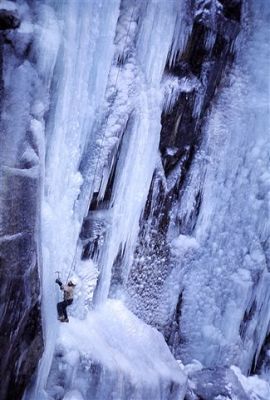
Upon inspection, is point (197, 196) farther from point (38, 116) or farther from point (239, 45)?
point (38, 116)

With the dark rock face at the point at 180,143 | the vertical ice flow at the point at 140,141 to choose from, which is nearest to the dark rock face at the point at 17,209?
the vertical ice flow at the point at 140,141

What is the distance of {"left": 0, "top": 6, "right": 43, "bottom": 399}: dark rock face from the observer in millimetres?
3400

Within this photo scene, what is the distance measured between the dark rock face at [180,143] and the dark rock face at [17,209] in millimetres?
2762

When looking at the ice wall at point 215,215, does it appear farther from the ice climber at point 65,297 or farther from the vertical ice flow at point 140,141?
the ice climber at point 65,297

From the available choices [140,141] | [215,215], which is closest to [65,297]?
[140,141]

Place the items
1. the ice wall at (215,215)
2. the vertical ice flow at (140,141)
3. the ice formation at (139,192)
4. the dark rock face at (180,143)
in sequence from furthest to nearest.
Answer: the ice wall at (215,215), the dark rock face at (180,143), the vertical ice flow at (140,141), the ice formation at (139,192)

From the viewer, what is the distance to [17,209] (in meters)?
3.46

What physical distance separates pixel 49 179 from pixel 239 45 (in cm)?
400

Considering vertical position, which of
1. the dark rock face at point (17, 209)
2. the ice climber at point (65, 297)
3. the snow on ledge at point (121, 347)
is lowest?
the snow on ledge at point (121, 347)

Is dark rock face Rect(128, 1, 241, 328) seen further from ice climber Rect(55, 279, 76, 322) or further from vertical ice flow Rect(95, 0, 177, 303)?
ice climber Rect(55, 279, 76, 322)

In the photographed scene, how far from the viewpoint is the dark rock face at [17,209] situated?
340 centimetres

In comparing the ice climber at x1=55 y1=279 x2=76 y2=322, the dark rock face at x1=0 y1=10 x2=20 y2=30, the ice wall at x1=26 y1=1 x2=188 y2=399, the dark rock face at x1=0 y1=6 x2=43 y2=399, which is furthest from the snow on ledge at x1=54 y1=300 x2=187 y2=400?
the dark rock face at x1=0 y1=10 x2=20 y2=30

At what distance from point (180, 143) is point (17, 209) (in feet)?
11.7

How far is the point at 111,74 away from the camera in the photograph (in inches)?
207
